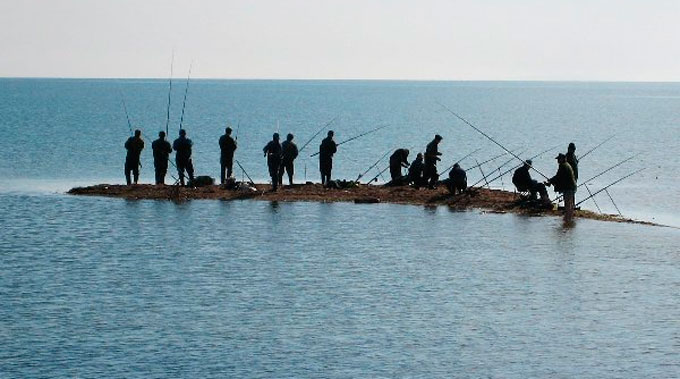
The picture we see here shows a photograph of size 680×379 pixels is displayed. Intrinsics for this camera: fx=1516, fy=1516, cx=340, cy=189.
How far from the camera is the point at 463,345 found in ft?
77.1

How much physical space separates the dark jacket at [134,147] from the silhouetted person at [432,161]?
25.8ft

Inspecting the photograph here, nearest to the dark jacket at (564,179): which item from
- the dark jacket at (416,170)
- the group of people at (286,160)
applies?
the group of people at (286,160)

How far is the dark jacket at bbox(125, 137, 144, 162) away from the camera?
41681mm

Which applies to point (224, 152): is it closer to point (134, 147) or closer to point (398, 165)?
point (134, 147)

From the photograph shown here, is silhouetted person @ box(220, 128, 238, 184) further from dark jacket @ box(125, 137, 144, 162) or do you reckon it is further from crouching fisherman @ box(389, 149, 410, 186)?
crouching fisherman @ box(389, 149, 410, 186)

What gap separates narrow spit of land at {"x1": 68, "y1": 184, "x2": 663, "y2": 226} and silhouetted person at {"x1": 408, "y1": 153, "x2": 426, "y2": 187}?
0.25 meters

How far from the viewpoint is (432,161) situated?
41594 mm

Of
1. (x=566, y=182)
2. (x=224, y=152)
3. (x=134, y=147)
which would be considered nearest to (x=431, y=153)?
(x=566, y=182)

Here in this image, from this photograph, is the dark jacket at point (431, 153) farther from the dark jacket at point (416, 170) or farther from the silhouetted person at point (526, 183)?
the silhouetted person at point (526, 183)

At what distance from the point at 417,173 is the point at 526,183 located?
14.0 ft

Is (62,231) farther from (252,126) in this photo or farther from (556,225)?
(252,126)

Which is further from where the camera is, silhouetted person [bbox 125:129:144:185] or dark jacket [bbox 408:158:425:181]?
dark jacket [bbox 408:158:425:181]

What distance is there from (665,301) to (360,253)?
7.85 metres

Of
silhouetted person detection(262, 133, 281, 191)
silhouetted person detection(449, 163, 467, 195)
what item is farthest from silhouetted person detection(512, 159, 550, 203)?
silhouetted person detection(262, 133, 281, 191)
